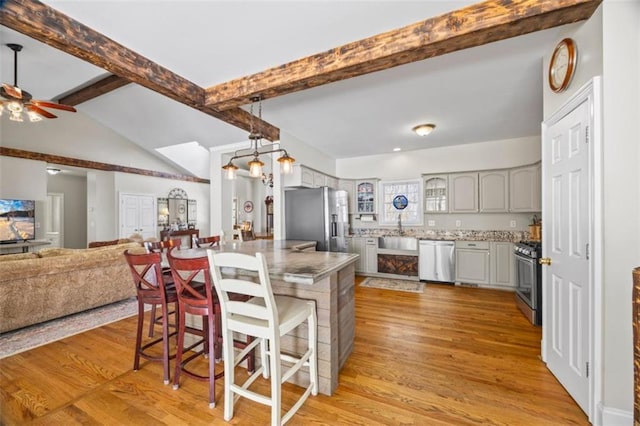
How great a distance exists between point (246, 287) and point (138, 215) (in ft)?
25.0

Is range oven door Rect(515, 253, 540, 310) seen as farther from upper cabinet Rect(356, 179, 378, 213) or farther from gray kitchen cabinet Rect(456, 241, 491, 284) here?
upper cabinet Rect(356, 179, 378, 213)

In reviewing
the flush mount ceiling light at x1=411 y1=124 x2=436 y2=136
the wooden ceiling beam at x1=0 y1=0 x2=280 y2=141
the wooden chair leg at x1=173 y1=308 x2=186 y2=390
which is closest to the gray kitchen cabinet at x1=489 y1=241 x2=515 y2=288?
the flush mount ceiling light at x1=411 y1=124 x2=436 y2=136

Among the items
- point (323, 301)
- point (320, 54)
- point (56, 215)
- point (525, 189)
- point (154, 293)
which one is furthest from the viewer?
point (56, 215)

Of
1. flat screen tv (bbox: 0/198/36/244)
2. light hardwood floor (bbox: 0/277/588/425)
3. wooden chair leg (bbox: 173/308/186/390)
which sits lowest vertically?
light hardwood floor (bbox: 0/277/588/425)

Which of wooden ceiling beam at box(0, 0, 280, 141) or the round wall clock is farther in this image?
the round wall clock

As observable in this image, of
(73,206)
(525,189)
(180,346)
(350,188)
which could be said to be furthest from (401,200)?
→ (73,206)

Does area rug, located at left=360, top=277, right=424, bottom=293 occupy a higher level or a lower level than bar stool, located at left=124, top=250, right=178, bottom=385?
lower

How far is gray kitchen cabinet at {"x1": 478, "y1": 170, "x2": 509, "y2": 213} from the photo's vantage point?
4.70 m

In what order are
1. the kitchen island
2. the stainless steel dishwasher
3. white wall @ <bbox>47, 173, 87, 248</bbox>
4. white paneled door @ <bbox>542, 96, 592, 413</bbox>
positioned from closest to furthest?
white paneled door @ <bbox>542, 96, 592, 413</bbox> < the kitchen island < the stainless steel dishwasher < white wall @ <bbox>47, 173, 87, 248</bbox>

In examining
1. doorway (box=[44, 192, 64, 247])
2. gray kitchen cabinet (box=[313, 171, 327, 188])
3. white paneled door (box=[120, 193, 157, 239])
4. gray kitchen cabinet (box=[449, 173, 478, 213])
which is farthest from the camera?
doorway (box=[44, 192, 64, 247])

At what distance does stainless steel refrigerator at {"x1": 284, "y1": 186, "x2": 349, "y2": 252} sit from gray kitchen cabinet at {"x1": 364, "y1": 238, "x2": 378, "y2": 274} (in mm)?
989

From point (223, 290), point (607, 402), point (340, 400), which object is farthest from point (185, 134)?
point (607, 402)

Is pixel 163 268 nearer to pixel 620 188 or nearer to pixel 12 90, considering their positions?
pixel 12 90

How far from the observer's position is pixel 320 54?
2.31 m
